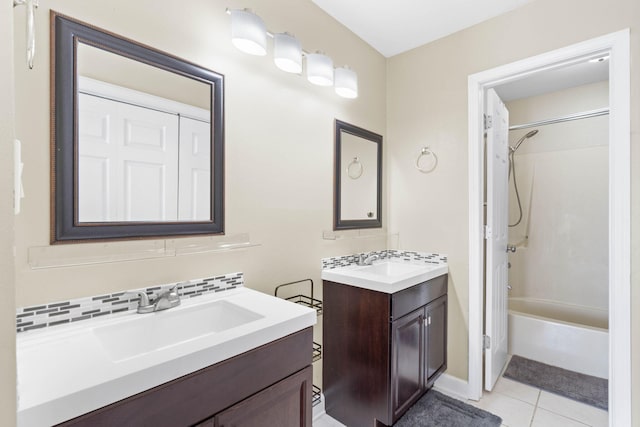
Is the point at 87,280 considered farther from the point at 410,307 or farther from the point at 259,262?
the point at 410,307

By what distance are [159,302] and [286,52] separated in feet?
4.29

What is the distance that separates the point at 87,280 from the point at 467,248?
2105 mm

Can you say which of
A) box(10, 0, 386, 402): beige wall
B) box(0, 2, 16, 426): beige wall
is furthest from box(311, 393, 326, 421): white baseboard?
box(0, 2, 16, 426): beige wall

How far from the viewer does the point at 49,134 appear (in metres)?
0.96

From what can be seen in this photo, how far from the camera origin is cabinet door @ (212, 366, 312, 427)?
888mm

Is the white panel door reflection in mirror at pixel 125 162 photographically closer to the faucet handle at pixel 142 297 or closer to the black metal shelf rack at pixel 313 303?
the faucet handle at pixel 142 297

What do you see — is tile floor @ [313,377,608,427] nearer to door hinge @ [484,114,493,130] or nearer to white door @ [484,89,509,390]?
white door @ [484,89,509,390]

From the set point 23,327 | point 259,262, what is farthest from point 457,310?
point 23,327

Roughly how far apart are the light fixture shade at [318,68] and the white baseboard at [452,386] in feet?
7.20

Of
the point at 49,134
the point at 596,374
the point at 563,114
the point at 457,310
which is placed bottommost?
the point at 596,374

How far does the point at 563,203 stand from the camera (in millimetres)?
2965

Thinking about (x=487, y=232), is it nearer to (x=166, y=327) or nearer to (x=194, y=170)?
(x=194, y=170)

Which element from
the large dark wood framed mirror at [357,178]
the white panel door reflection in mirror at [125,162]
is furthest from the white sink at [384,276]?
the white panel door reflection in mirror at [125,162]

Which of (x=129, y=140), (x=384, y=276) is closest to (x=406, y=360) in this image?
(x=384, y=276)
